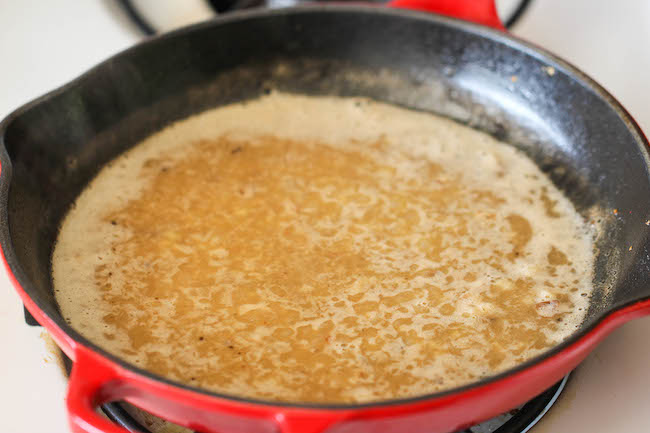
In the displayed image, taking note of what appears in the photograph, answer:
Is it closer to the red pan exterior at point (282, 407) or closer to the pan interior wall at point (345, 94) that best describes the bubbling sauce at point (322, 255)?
the pan interior wall at point (345, 94)

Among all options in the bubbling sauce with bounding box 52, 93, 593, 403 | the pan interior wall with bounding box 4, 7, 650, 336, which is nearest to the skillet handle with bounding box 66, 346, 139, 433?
the bubbling sauce with bounding box 52, 93, 593, 403

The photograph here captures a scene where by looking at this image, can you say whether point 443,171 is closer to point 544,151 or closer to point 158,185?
point 544,151

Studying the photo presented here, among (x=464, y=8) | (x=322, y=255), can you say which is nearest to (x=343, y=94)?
(x=464, y=8)

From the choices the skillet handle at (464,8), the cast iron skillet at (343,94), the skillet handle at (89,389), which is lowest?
the skillet handle at (89,389)

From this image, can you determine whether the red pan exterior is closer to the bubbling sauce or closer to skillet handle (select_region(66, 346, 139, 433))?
skillet handle (select_region(66, 346, 139, 433))

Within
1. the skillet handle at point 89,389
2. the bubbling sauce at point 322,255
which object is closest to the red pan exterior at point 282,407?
the skillet handle at point 89,389

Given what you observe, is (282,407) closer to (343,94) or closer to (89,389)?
(89,389)

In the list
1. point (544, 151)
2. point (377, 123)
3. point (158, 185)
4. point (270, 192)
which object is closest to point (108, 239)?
point (158, 185)
